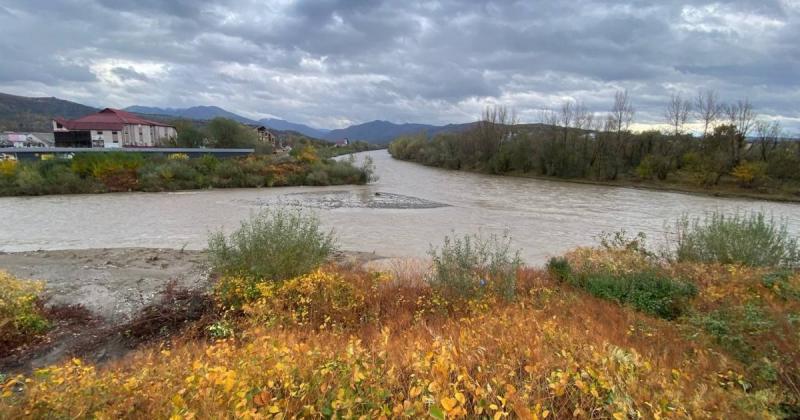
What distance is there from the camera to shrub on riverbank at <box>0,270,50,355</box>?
540 cm

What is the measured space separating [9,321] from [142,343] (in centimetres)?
187

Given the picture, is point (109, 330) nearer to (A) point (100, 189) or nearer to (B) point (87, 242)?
(B) point (87, 242)

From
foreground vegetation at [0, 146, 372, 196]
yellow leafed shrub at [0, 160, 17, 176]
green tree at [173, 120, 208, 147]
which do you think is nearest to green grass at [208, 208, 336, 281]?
foreground vegetation at [0, 146, 372, 196]

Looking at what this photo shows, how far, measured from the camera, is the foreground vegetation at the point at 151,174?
28000 millimetres

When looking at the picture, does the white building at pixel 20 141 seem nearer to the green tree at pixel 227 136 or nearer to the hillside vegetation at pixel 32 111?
the hillside vegetation at pixel 32 111

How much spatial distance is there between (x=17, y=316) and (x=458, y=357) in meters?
6.27

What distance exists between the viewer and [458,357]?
10.4 feet

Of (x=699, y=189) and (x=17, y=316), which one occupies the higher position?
(x=699, y=189)

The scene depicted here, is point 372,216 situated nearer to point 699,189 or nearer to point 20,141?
point 699,189

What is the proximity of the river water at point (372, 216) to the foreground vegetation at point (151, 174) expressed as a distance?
1742 millimetres

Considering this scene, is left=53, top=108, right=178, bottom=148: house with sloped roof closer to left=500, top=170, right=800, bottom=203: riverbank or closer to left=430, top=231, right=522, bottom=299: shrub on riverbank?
left=500, top=170, right=800, bottom=203: riverbank

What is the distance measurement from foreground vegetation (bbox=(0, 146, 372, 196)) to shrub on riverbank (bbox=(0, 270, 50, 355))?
91.5 ft

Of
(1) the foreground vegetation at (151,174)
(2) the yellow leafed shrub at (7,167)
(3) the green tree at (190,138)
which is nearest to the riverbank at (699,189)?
(1) the foreground vegetation at (151,174)

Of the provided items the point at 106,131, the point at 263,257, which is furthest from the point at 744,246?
the point at 106,131
